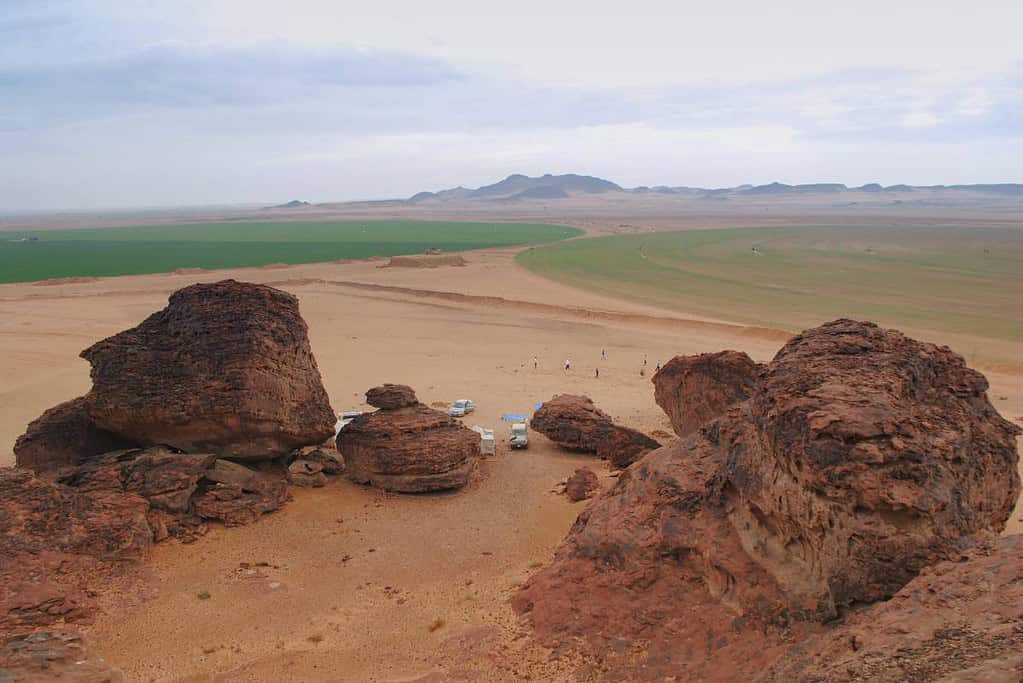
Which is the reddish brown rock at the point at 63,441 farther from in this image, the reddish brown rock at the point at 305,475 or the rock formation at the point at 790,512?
the rock formation at the point at 790,512

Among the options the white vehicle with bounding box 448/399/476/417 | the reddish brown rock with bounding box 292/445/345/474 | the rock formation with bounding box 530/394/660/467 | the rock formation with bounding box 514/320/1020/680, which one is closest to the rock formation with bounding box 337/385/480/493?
the reddish brown rock with bounding box 292/445/345/474

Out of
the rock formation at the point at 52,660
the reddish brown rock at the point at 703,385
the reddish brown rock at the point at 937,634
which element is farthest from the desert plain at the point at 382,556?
the reddish brown rock at the point at 937,634

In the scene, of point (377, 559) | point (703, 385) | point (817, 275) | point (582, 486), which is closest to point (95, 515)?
point (377, 559)

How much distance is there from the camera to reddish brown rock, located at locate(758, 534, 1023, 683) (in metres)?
5.71

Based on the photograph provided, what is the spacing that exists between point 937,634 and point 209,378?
12.6 m

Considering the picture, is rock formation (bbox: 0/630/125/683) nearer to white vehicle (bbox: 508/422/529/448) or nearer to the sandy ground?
the sandy ground

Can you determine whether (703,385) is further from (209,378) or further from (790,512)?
(209,378)

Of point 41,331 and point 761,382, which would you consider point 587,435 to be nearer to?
point 761,382

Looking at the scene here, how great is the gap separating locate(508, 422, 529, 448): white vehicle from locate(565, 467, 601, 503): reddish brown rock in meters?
3.30

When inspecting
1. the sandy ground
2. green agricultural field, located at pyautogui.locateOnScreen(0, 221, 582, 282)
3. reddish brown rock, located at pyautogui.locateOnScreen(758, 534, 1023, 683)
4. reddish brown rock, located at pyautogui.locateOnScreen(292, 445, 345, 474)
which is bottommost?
the sandy ground

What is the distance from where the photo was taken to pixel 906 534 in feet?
26.2

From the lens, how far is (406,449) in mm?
15703

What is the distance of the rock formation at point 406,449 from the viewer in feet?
51.1

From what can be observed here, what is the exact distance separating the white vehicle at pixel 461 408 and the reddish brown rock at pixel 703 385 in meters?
6.12
